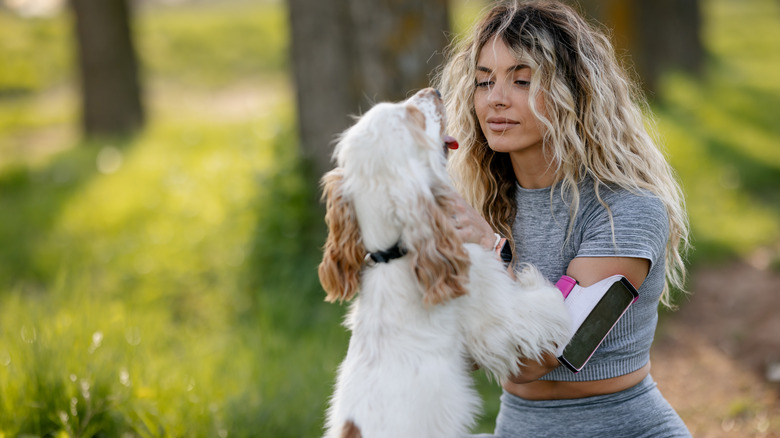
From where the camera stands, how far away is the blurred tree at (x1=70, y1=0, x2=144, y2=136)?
11102mm

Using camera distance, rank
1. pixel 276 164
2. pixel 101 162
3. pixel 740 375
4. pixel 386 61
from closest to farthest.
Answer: pixel 740 375 → pixel 386 61 → pixel 276 164 → pixel 101 162

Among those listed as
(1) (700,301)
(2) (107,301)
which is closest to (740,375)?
(1) (700,301)

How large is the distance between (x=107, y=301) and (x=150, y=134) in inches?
228

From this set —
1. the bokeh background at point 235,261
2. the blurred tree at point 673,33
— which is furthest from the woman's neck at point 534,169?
the blurred tree at point 673,33

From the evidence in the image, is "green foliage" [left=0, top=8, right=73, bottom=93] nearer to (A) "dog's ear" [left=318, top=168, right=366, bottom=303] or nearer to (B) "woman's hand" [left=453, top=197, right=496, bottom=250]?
(A) "dog's ear" [left=318, top=168, right=366, bottom=303]

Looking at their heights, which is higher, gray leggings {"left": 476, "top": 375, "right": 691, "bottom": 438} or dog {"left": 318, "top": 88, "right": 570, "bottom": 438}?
dog {"left": 318, "top": 88, "right": 570, "bottom": 438}

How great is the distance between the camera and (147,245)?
711cm

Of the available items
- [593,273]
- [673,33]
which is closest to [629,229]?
[593,273]

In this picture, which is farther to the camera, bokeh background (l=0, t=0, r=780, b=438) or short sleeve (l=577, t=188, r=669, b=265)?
bokeh background (l=0, t=0, r=780, b=438)

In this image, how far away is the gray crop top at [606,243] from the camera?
254 cm

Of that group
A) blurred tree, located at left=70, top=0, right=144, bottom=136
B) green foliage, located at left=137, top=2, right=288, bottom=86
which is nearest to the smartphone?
blurred tree, located at left=70, top=0, right=144, bottom=136

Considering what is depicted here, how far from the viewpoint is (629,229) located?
254cm

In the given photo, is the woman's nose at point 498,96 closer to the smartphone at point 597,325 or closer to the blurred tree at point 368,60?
the smartphone at point 597,325

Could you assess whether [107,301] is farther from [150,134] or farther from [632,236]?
[150,134]
